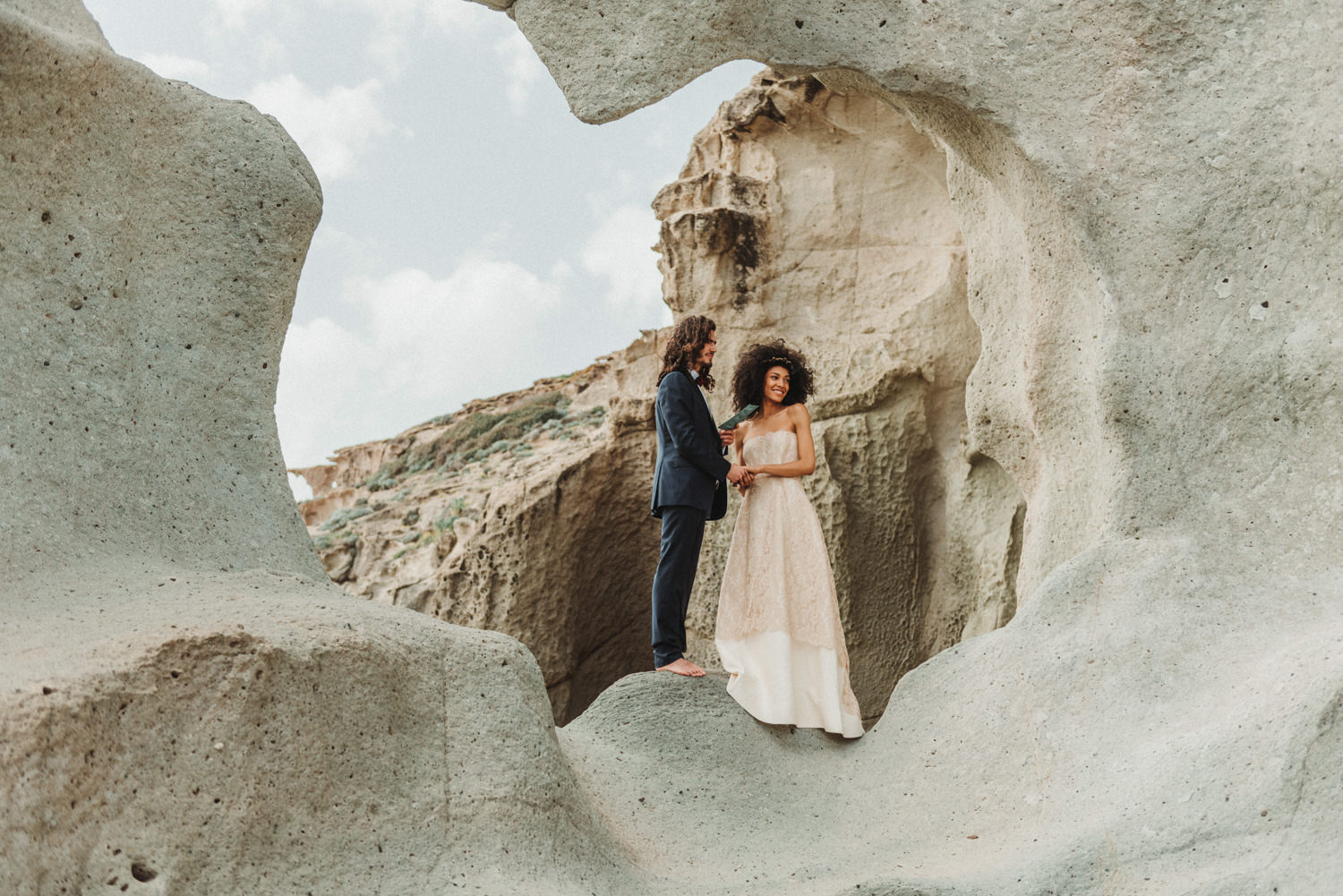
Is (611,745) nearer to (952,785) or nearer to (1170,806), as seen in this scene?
(952,785)

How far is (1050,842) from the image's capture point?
387 cm

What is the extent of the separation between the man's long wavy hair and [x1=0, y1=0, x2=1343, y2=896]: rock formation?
2.74ft

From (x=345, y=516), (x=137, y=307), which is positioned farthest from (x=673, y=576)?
(x=345, y=516)

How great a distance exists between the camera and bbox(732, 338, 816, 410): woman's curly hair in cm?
526

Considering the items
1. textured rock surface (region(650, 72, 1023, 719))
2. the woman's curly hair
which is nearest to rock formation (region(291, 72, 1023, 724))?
textured rock surface (region(650, 72, 1023, 719))

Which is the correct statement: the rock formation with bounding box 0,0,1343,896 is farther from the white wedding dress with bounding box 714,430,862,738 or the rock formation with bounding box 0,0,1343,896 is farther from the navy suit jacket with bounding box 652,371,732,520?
the navy suit jacket with bounding box 652,371,732,520

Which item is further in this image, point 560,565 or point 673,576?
point 560,565

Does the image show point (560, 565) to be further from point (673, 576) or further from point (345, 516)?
point (345, 516)

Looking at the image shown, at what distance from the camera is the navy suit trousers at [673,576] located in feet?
16.1

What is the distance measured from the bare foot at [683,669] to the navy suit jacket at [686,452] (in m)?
0.53

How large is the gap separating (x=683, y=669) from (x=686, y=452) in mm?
755

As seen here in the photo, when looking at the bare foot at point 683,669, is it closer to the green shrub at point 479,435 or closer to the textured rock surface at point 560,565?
the textured rock surface at point 560,565

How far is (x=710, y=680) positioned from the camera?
16.1 feet

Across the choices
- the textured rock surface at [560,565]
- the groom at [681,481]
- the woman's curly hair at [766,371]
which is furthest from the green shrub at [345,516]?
the groom at [681,481]
